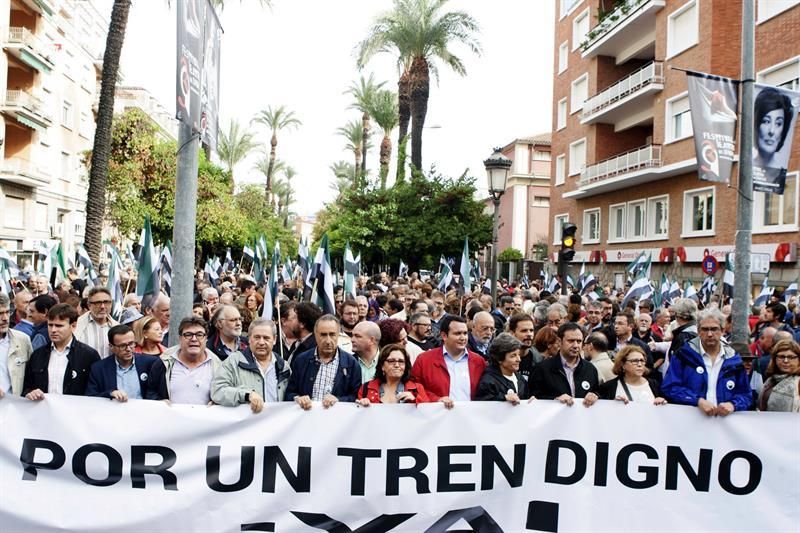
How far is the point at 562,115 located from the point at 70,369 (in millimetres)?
35971

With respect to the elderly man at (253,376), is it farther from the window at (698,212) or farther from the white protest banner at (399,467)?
the window at (698,212)

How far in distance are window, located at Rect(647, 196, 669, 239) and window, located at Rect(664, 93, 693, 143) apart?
2543 mm

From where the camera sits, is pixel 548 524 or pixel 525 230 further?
pixel 525 230

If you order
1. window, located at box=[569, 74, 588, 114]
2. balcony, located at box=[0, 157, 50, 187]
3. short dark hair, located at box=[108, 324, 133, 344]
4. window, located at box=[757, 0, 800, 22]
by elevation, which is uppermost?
window, located at box=[569, 74, 588, 114]

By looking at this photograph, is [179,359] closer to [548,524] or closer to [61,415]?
[61,415]

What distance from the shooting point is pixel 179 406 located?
4.70 metres

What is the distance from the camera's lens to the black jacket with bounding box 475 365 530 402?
4977 millimetres

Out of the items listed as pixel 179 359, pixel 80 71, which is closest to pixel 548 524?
pixel 179 359

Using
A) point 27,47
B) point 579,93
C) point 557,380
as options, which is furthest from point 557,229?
point 557,380

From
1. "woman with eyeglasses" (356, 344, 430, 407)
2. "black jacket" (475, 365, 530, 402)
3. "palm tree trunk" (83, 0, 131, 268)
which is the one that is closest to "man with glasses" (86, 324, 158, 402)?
"woman with eyeglasses" (356, 344, 430, 407)

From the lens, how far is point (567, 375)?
5.30 meters

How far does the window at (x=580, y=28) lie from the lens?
117 feet

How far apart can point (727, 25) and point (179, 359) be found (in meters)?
24.8

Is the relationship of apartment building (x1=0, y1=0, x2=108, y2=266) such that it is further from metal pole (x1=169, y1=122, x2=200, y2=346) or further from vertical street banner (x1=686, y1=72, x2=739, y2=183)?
vertical street banner (x1=686, y1=72, x2=739, y2=183)
